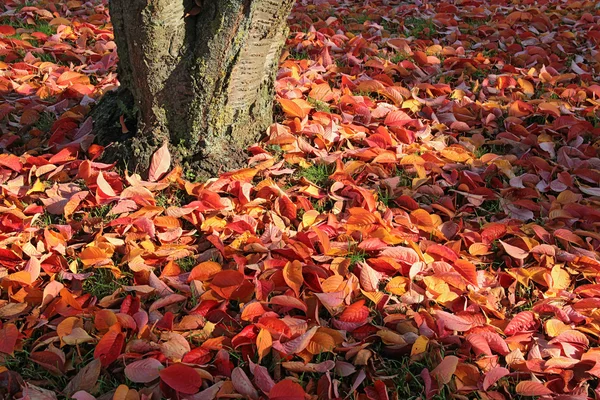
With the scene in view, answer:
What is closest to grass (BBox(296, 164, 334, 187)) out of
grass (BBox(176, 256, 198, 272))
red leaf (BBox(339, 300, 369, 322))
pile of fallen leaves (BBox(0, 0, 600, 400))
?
pile of fallen leaves (BBox(0, 0, 600, 400))

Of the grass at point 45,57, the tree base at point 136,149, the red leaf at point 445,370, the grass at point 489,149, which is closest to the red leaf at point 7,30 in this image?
the grass at point 45,57

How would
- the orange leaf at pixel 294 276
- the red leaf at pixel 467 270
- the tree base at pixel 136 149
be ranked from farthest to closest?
the tree base at pixel 136 149 < the red leaf at pixel 467 270 < the orange leaf at pixel 294 276

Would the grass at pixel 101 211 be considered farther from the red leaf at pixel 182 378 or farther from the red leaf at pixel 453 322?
the red leaf at pixel 453 322

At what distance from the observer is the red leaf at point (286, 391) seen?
175 cm

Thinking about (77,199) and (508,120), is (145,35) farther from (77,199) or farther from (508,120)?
(508,120)

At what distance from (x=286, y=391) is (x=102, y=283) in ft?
2.98

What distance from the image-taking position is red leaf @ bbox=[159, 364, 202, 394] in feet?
5.87

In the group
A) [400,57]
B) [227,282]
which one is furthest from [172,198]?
[400,57]

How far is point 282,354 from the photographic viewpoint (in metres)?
1.91

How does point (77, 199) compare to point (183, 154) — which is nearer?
point (77, 199)

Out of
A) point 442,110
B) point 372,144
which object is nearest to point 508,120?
point 442,110

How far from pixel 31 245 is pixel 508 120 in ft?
8.28

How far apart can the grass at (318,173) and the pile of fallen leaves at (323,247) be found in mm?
15

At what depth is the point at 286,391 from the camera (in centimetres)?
175
